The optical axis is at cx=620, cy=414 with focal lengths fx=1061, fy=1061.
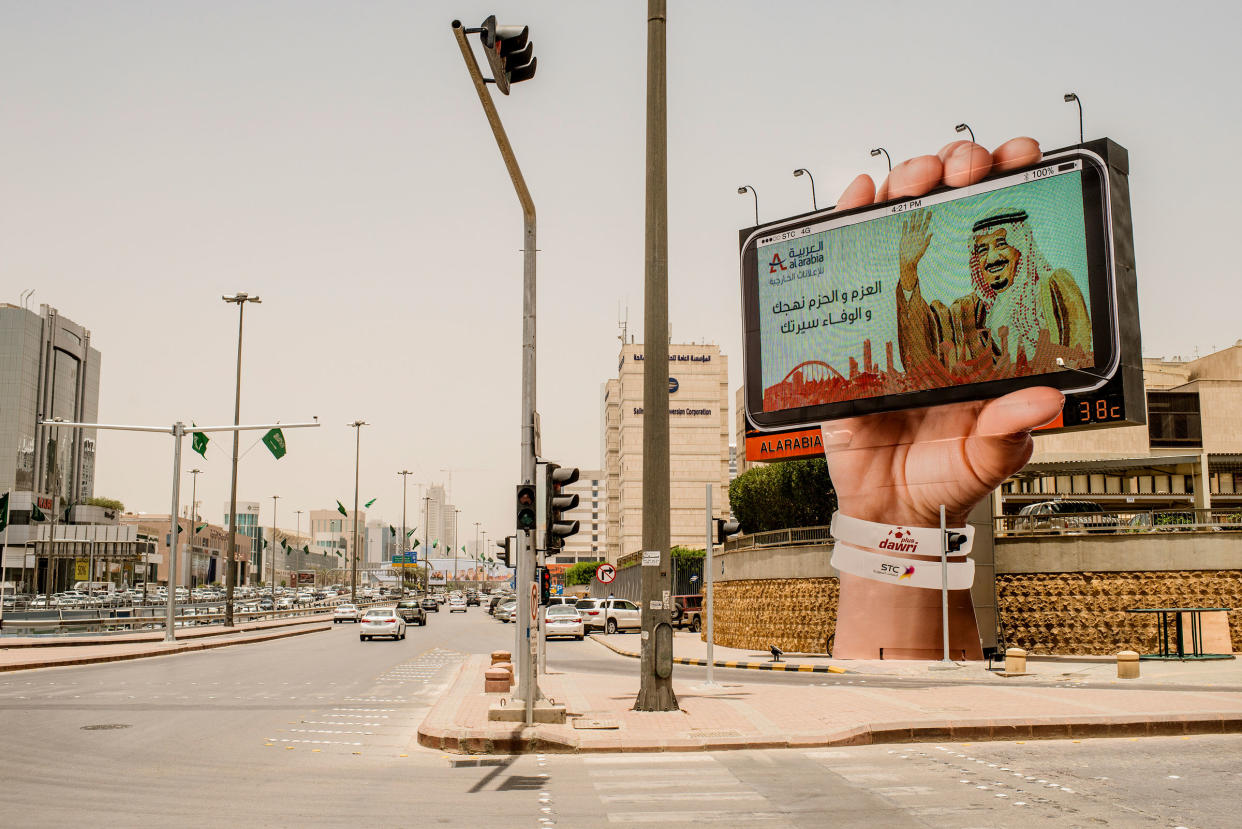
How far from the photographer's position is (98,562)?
143 metres

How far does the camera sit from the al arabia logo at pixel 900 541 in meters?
30.4

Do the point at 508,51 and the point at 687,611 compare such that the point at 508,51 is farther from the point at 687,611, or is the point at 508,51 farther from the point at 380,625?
the point at 687,611

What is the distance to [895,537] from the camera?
101ft

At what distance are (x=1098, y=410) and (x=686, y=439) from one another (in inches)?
4358

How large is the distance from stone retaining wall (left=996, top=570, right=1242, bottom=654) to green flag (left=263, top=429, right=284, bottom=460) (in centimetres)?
2527

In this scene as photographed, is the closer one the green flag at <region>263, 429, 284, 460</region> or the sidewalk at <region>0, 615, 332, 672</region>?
the sidewalk at <region>0, 615, 332, 672</region>

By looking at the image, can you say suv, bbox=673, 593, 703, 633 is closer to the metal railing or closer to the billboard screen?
the billboard screen

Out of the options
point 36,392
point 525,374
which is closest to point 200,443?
point 525,374

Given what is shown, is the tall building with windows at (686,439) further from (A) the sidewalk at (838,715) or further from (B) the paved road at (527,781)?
(B) the paved road at (527,781)

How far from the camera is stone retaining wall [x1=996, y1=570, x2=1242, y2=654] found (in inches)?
1199

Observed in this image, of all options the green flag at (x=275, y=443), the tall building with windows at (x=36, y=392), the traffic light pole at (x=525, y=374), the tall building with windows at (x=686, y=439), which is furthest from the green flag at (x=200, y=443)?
the tall building with windows at (x=36, y=392)

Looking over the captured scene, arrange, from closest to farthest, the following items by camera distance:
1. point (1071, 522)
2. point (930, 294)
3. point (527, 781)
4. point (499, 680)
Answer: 1. point (527, 781)
2. point (499, 680)
3. point (930, 294)
4. point (1071, 522)

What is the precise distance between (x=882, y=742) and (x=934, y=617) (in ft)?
57.0

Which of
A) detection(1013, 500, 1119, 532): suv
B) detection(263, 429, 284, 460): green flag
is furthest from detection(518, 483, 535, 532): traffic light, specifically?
detection(263, 429, 284, 460): green flag
